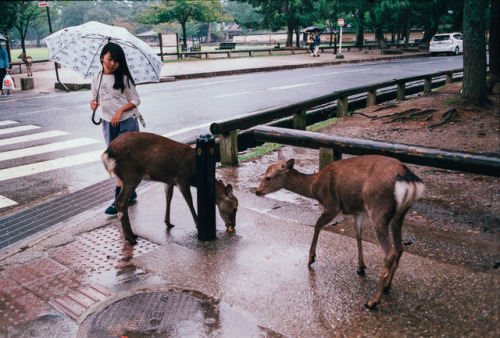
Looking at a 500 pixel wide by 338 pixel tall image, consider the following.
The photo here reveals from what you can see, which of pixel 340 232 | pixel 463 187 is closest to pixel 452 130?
pixel 463 187

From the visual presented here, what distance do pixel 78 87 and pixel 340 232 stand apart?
16064 millimetres

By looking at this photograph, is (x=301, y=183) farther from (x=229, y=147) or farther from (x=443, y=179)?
(x=443, y=179)

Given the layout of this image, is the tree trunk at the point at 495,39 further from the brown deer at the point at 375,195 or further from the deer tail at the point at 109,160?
the deer tail at the point at 109,160

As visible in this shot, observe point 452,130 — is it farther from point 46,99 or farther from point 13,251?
point 46,99

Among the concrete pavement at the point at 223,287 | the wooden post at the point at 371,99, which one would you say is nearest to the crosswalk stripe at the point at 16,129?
the concrete pavement at the point at 223,287

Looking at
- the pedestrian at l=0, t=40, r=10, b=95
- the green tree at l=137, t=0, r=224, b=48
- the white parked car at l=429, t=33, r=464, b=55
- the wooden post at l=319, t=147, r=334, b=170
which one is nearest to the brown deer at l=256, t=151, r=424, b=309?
the wooden post at l=319, t=147, r=334, b=170

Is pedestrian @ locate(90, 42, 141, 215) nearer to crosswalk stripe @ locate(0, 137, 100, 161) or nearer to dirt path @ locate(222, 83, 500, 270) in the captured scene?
dirt path @ locate(222, 83, 500, 270)

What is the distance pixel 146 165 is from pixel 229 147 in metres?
2.72

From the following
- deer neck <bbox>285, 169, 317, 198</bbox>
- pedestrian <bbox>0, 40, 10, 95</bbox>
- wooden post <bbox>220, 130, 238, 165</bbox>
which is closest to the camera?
deer neck <bbox>285, 169, 317, 198</bbox>

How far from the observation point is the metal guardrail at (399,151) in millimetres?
4397

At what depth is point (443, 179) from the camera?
6.40 metres

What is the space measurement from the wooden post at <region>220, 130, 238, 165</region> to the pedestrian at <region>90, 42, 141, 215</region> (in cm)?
207

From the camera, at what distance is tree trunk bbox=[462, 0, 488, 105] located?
1001cm

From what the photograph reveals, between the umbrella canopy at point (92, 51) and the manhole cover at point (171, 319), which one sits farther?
the umbrella canopy at point (92, 51)
